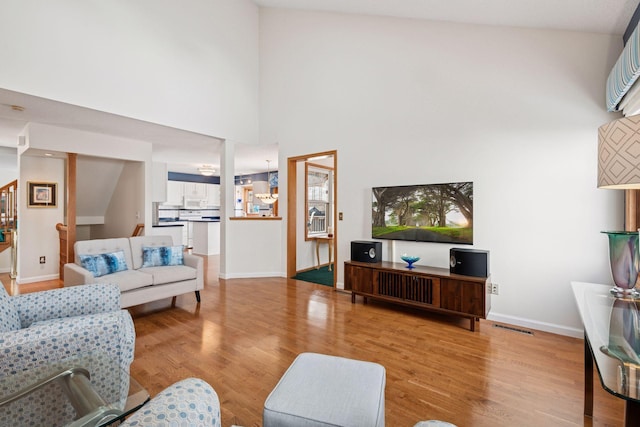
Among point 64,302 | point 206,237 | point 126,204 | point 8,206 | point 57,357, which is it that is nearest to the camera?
point 57,357

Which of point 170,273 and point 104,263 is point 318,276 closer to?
point 170,273

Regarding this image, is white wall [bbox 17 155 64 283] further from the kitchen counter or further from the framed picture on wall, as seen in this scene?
the kitchen counter

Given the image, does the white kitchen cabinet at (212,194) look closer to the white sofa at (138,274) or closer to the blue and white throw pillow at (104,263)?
the white sofa at (138,274)

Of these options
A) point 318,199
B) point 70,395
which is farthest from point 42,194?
point 70,395

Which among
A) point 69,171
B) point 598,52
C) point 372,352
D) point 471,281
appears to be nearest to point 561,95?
point 598,52

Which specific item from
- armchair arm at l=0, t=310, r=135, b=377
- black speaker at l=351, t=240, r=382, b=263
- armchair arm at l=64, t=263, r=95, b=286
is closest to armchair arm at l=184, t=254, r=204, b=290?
armchair arm at l=64, t=263, r=95, b=286

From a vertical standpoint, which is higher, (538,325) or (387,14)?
(387,14)

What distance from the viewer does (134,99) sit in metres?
3.78

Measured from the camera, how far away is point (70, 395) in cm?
116

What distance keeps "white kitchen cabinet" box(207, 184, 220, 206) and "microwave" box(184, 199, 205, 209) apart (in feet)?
0.92

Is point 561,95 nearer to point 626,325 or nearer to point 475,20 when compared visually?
point 475,20

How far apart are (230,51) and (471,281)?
4.91 metres

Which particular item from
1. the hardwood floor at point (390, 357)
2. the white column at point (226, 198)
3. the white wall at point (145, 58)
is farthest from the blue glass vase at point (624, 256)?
the white wall at point (145, 58)

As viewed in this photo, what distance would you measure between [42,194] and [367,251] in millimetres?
5561
